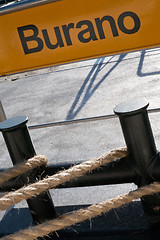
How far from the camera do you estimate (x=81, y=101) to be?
4.16 meters

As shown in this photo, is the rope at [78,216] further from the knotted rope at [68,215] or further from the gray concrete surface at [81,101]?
the gray concrete surface at [81,101]

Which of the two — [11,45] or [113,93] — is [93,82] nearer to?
[113,93]

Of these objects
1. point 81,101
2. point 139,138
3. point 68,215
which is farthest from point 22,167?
point 81,101

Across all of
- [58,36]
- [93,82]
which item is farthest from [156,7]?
[93,82]

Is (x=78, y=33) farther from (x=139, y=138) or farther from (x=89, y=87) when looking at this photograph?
(x=89, y=87)

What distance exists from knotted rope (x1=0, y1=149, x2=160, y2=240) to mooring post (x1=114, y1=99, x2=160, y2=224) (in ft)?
0.22

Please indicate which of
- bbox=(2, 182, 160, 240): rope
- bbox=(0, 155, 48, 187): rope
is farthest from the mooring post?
bbox=(0, 155, 48, 187): rope

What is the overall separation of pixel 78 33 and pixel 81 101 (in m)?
2.78

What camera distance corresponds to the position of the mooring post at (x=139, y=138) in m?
1.05

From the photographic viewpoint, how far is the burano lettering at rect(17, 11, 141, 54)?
4.34 feet

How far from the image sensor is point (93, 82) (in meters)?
4.86

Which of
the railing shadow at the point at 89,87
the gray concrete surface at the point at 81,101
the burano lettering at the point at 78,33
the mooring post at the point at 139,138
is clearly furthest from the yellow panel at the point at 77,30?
the railing shadow at the point at 89,87

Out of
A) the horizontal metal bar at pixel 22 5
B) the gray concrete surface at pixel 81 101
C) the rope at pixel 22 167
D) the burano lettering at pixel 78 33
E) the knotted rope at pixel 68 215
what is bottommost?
the gray concrete surface at pixel 81 101

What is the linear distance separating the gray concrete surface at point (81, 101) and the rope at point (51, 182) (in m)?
0.89
